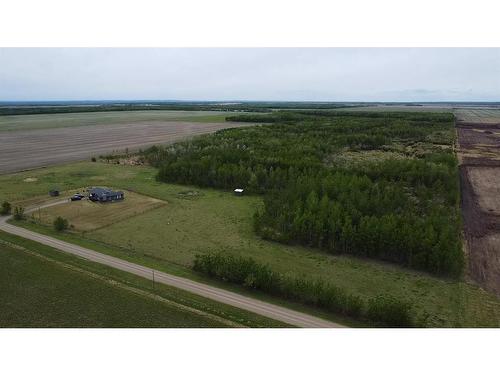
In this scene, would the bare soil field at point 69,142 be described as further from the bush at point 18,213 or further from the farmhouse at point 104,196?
the bush at point 18,213

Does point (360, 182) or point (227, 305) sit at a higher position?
point (360, 182)

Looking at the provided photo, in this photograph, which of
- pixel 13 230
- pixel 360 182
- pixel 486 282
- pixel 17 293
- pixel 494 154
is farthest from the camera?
pixel 494 154

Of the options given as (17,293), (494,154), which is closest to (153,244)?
(17,293)

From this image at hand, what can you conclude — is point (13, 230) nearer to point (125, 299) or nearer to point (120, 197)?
point (120, 197)

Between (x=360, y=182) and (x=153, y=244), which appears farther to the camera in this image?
(x=360, y=182)

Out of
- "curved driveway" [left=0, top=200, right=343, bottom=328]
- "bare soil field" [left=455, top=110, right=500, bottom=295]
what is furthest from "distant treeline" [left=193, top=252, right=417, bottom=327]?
"bare soil field" [left=455, top=110, right=500, bottom=295]

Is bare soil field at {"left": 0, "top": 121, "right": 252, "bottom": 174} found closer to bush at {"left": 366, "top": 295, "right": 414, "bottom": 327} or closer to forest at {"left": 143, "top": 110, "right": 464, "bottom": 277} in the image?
forest at {"left": 143, "top": 110, "right": 464, "bottom": 277}
